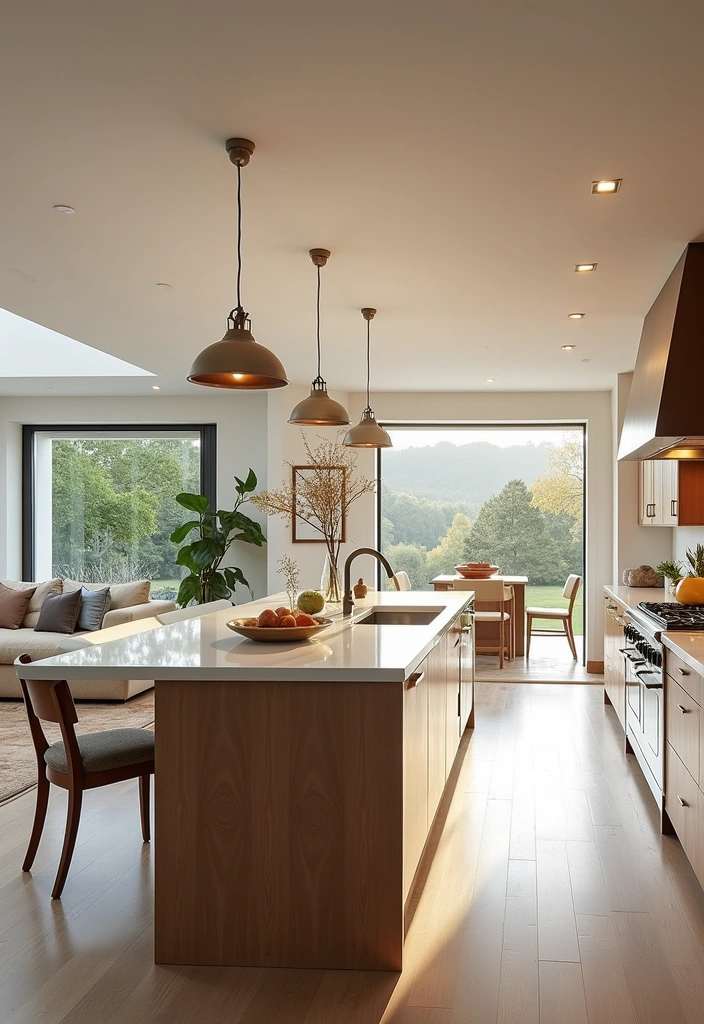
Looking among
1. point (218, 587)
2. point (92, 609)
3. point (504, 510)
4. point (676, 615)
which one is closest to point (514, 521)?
point (504, 510)

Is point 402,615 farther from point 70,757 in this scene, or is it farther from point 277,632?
point 70,757

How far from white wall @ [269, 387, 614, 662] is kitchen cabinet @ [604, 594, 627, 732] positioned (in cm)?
157

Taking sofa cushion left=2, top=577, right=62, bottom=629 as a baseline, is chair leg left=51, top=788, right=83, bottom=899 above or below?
below


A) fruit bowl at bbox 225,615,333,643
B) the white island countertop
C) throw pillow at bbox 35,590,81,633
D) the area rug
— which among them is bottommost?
the area rug

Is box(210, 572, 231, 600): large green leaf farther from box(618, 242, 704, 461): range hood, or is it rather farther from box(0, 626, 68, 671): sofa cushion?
box(618, 242, 704, 461): range hood

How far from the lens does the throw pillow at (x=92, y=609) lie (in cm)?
731

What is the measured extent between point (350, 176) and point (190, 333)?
3.05m

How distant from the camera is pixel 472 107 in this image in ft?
9.30

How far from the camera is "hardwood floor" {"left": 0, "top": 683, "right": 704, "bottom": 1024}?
8.15 ft

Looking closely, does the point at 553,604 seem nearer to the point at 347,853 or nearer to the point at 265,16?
the point at 347,853

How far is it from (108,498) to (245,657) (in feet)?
23.0

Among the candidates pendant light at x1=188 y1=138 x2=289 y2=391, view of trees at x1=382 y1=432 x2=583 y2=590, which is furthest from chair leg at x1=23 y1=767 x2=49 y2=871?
view of trees at x1=382 y1=432 x2=583 y2=590

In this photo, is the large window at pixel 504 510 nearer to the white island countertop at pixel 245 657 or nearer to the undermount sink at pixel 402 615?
the undermount sink at pixel 402 615

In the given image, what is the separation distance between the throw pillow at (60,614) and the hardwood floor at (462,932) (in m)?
2.86
